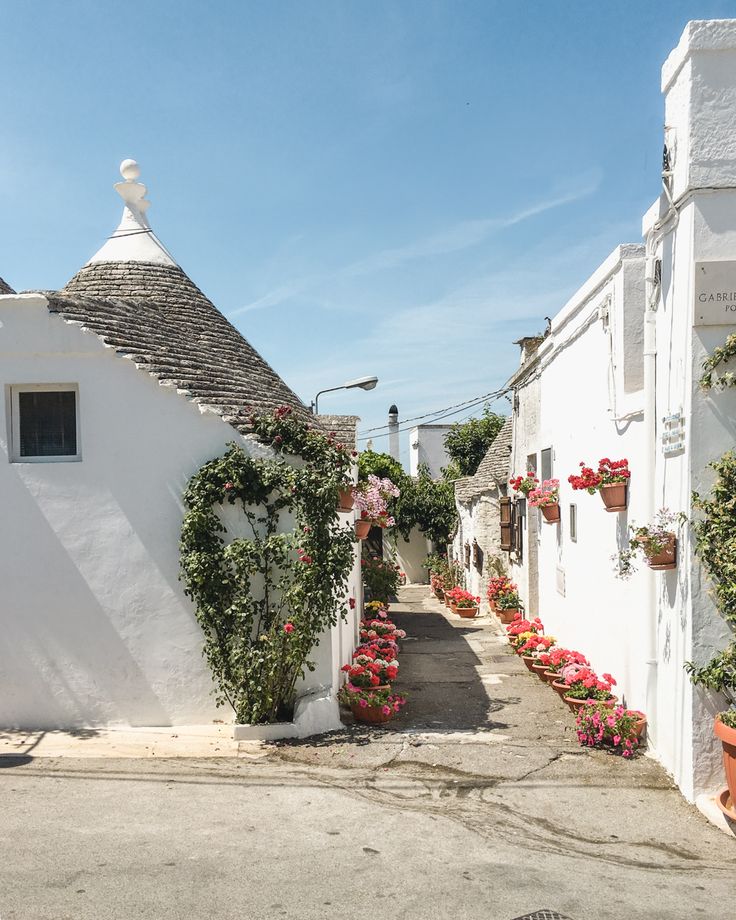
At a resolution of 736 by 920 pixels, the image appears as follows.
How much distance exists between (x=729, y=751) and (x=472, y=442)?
2603 cm

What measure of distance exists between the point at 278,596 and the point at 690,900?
468 cm

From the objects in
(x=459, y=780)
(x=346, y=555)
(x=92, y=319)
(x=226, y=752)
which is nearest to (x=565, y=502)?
(x=346, y=555)

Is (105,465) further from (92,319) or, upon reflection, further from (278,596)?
(278,596)

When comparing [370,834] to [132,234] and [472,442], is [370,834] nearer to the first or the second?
[132,234]

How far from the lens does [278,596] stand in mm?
8453

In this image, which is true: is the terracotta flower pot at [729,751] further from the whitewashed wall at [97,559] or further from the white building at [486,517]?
the white building at [486,517]

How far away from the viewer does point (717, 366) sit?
6457 mm

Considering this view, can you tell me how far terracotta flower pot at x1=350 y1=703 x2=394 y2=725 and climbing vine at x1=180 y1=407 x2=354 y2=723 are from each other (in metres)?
0.84

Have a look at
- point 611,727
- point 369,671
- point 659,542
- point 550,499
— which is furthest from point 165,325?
point 611,727

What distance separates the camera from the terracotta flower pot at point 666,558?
22.1 ft

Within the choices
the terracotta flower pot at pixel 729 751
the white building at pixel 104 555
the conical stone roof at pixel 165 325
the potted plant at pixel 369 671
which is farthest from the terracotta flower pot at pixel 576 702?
the conical stone roof at pixel 165 325

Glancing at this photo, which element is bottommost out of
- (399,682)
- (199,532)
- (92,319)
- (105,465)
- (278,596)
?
(399,682)

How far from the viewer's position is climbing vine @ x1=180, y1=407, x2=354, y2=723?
812cm

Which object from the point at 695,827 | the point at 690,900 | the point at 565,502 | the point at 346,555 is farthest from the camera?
the point at 565,502
